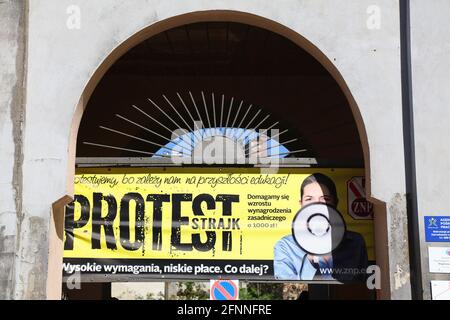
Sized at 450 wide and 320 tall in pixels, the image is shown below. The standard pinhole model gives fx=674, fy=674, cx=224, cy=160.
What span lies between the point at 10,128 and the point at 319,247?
342cm

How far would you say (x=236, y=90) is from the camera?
11.5 meters

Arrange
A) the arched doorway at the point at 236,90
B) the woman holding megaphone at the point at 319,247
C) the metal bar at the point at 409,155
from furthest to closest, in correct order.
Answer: the arched doorway at the point at 236,90, the woman holding megaphone at the point at 319,247, the metal bar at the point at 409,155

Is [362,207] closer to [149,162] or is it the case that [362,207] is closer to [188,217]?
[188,217]

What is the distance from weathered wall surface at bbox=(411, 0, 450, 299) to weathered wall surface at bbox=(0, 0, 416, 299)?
190 mm

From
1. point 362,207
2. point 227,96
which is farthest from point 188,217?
point 227,96

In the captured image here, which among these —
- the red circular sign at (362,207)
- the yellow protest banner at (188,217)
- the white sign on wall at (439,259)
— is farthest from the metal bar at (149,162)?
the white sign on wall at (439,259)

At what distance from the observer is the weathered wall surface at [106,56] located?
6.62 meters

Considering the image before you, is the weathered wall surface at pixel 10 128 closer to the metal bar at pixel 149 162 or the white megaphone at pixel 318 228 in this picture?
the metal bar at pixel 149 162

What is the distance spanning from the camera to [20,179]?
6.70 metres
